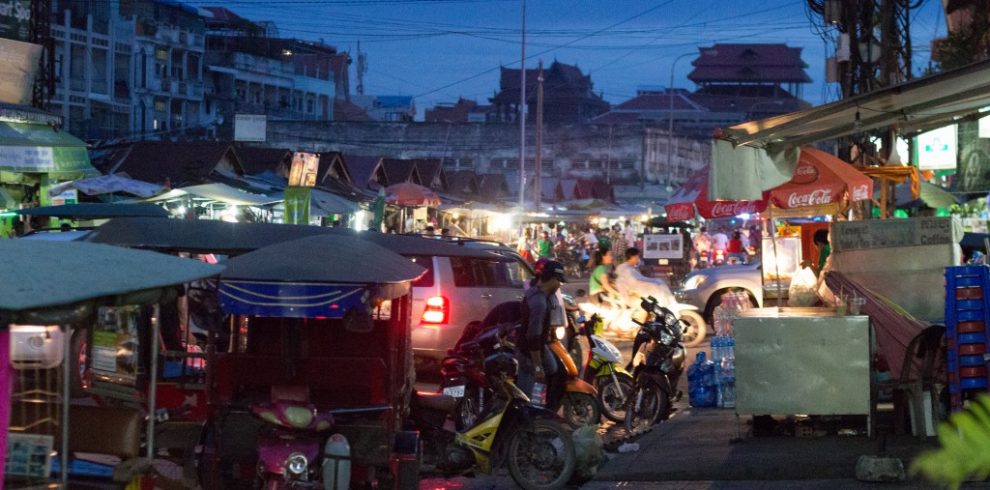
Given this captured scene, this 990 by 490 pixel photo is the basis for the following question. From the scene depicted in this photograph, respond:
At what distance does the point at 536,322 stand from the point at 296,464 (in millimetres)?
3622

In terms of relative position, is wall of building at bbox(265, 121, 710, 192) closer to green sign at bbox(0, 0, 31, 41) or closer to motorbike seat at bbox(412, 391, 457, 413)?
green sign at bbox(0, 0, 31, 41)

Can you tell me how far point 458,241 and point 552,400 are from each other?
5341mm

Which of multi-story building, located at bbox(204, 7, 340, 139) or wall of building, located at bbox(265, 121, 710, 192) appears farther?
multi-story building, located at bbox(204, 7, 340, 139)

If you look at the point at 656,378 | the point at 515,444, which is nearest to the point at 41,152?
the point at 656,378

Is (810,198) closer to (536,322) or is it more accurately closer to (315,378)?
(536,322)

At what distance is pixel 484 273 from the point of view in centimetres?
1655

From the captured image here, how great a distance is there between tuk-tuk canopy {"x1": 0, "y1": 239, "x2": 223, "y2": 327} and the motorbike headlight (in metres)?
2.10

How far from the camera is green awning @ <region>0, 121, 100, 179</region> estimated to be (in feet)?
81.6

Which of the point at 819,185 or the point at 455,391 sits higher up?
the point at 819,185

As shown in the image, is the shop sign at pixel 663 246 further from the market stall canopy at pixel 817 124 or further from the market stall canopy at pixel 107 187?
the market stall canopy at pixel 817 124

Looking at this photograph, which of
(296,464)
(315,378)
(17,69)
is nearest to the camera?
(296,464)

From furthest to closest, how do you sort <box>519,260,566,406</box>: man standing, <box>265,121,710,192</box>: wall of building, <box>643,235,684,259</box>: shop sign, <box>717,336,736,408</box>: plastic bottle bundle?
<box>265,121,710,192</box>: wall of building, <box>643,235,684,259</box>: shop sign, <box>717,336,736,408</box>: plastic bottle bundle, <box>519,260,566,406</box>: man standing

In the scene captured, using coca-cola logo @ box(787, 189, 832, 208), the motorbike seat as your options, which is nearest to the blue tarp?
the motorbike seat

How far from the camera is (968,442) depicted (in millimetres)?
1891
